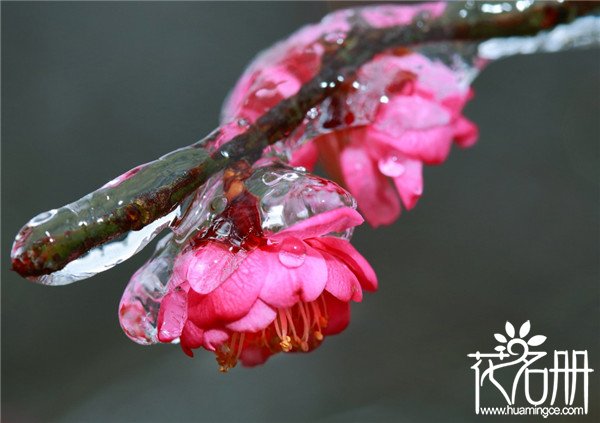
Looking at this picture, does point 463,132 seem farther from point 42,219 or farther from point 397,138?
point 42,219

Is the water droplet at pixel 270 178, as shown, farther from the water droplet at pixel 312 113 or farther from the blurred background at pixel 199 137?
the blurred background at pixel 199 137

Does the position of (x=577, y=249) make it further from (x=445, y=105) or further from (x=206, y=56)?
(x=445, y=105)

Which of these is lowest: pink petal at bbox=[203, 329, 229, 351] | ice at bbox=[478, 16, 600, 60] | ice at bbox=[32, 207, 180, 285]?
pink petal at bbox=[203, 329, 229, 351]

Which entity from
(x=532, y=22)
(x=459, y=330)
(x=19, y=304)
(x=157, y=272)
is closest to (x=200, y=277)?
(x=157, y=272)

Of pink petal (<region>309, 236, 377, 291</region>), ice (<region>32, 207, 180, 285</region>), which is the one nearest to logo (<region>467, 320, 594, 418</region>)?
pink petal (<region>309, 236, 377, 291</region>)

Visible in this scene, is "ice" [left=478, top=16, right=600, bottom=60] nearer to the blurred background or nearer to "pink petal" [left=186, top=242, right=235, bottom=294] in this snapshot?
"pink petal" [left=186, top=242, right=235, bottom=294]

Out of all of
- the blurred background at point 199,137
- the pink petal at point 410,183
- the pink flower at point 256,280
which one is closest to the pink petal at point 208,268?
the pink flower at point 256,280
